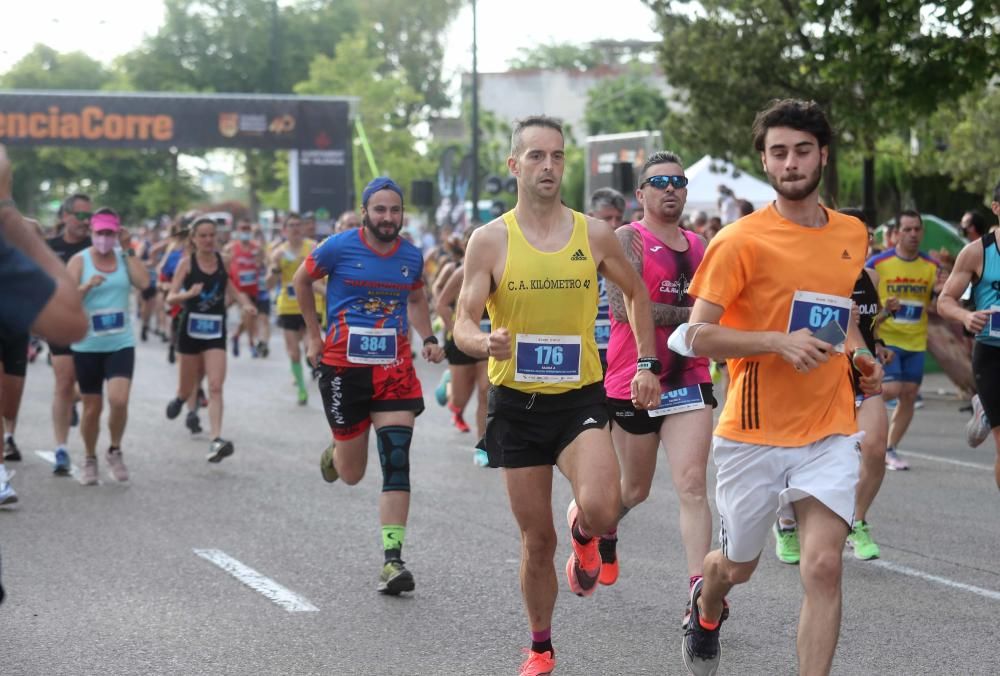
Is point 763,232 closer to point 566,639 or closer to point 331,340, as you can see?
point 566,639

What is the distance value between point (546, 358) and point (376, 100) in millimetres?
46764

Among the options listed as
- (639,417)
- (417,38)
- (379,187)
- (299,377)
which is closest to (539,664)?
(639,417)

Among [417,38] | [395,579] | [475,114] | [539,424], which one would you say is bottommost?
[395,579]

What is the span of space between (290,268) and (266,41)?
51214mm

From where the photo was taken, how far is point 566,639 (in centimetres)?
650

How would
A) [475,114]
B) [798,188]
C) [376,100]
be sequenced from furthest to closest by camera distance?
[376,100]
[475,114]
[798,188]

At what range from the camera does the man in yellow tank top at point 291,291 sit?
653 inches

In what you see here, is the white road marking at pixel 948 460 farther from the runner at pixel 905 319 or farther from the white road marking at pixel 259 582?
the white road marking at pixel 259 582

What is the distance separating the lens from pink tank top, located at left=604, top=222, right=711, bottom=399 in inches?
273

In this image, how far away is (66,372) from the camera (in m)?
11.5

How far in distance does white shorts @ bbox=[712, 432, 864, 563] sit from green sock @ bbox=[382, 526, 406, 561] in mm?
2583

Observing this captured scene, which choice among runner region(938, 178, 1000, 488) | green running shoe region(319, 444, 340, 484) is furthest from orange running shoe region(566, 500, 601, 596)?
runner region(938, 178, 1000, 488)

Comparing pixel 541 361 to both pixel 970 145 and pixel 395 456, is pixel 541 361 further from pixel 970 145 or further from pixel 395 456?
pixel 970 145

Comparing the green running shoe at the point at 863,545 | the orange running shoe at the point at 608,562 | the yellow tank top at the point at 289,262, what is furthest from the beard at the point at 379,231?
the yellow tank top at the point at 289,262
